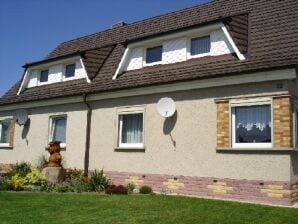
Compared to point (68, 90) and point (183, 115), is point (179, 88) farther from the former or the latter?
point (68, 90)

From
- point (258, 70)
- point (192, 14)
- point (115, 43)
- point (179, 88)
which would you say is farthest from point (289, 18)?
point (115, 43)

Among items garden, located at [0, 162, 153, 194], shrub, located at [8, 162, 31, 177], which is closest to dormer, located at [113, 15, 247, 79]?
garden, located at [0, 162, 153, 194]

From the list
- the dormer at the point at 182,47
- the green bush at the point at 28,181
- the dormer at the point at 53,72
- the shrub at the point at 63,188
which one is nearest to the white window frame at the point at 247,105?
the dormer at the point at 182,47

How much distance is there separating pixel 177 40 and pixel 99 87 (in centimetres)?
390

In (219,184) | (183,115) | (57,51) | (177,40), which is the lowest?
(219,184)

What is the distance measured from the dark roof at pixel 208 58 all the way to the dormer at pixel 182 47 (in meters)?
0.19

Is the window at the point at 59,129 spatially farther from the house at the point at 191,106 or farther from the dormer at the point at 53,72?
the dormer at the point at 53,72

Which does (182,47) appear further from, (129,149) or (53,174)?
(53,174)

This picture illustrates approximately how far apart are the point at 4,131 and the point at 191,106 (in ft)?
43.5

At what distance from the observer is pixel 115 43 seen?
2075 cm

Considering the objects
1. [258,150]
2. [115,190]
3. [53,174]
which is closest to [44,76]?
[53,174]

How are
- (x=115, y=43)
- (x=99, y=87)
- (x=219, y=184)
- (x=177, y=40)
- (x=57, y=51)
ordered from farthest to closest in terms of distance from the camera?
(x=57, y=51)
(x=115, y=43)
(x=99, y=87)
(x=177, y=40)
(x=219, y=184)

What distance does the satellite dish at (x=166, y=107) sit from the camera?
14367mm

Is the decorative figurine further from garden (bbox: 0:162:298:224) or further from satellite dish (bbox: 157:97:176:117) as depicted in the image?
satellite dish (bbox: 157:97:176:117)
